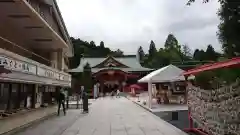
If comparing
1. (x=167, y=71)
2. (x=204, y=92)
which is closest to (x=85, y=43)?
(x=167, y=71)

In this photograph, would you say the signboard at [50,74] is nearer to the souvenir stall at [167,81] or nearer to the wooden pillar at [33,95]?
the wooden pillar at [33,95]

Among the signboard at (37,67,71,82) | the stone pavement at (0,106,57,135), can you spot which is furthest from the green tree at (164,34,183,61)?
the stone pavement at (0,106,57,135)

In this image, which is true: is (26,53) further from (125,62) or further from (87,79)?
(125,62)

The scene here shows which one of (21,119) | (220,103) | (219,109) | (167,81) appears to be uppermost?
(167,81)

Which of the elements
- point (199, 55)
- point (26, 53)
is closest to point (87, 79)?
point (26, 53)

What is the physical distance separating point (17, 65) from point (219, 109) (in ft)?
24.0

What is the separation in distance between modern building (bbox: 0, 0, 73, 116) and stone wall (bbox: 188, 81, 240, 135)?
6.40 metres

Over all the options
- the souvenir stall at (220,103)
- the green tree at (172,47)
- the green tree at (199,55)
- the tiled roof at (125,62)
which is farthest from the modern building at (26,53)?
the green tree at (172,47)

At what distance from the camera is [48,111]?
21.3 metres

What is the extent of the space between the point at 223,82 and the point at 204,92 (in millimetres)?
1609

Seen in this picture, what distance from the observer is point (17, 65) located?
12344 millimetres

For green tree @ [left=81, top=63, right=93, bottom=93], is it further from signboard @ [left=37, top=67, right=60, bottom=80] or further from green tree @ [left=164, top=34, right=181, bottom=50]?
green tree @ [left=164, top=34, right=181, bottom=50]

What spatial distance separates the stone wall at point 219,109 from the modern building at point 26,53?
6.40m

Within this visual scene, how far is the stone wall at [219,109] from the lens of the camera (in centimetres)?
807
